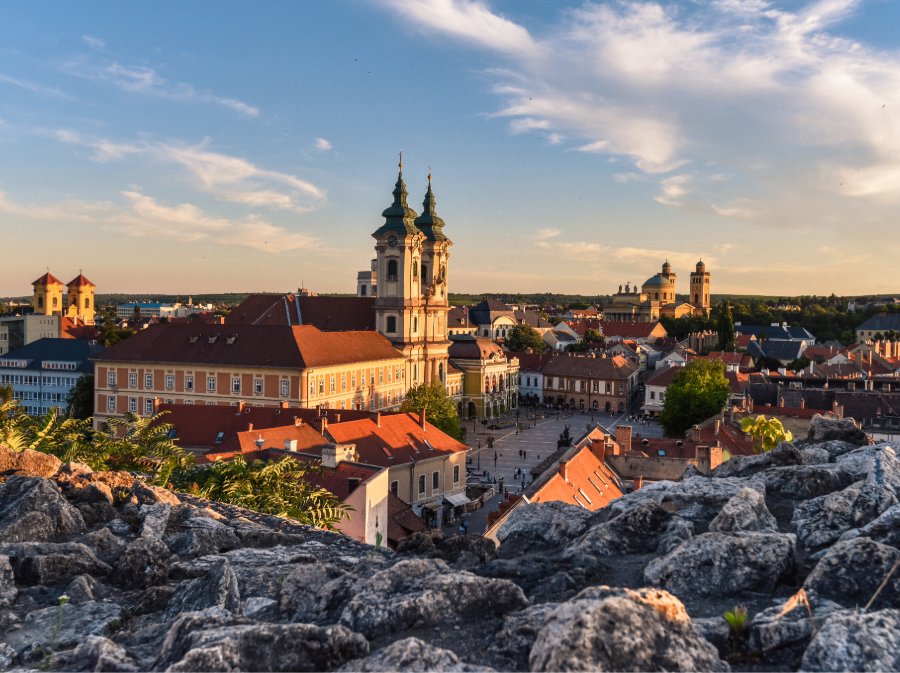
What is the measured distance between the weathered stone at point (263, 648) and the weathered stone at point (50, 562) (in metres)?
1.77

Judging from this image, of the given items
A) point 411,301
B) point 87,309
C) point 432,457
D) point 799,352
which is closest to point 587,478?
point 432,457

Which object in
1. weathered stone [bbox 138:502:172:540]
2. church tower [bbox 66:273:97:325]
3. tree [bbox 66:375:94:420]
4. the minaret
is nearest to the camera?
weathered stone [bbox 138:502:172:540]

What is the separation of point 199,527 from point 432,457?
32466 millimetres

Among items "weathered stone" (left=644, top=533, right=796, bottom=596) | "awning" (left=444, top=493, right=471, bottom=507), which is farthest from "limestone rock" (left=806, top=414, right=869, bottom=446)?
"awning" (left=444, top=493, right=471, bottom=507)

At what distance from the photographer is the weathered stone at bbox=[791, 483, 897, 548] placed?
505 cm

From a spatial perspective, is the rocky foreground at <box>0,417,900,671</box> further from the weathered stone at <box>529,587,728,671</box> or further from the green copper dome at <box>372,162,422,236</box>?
the green copper dome at <box>372,162,422,236</box>

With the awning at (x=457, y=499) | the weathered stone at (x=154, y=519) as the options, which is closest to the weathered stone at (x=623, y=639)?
the weathered stone at (x=154, y=519)

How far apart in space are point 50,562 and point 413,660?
297 cm

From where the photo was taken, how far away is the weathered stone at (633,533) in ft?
16.7

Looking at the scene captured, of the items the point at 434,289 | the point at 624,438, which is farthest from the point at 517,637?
the point at 434,289

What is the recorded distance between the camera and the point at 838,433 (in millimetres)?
8664

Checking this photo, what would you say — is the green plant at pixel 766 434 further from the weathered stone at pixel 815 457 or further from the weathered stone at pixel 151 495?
the weathered stone at pixel 151 495

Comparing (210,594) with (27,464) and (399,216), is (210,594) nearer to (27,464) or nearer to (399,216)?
(27,464)

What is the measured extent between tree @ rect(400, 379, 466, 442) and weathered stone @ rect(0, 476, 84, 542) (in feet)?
152
